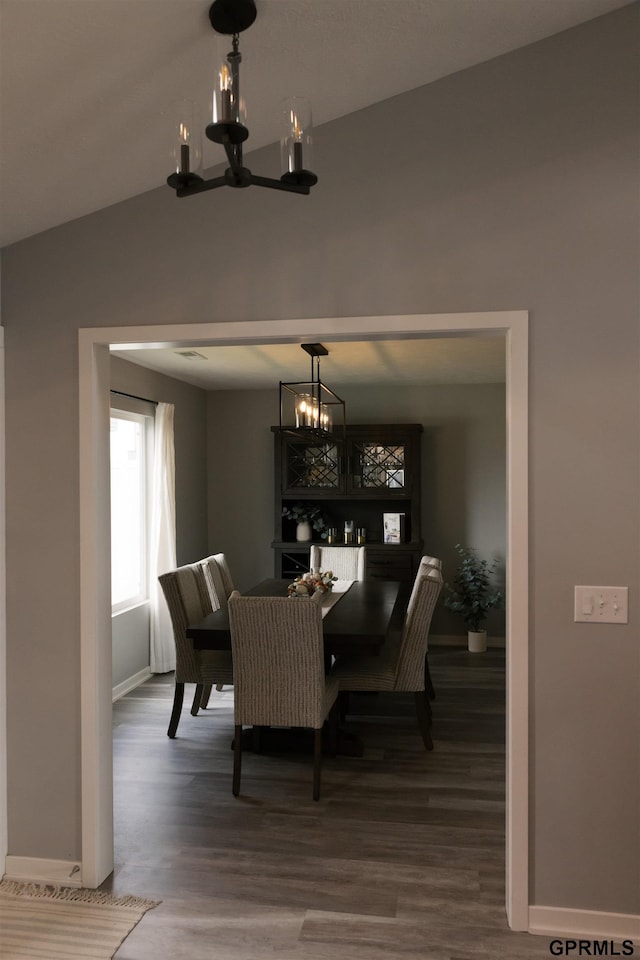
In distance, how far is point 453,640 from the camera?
682 cm

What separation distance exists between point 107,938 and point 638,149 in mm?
3172

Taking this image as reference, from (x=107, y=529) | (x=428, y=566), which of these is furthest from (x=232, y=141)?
(x=428, y=566)

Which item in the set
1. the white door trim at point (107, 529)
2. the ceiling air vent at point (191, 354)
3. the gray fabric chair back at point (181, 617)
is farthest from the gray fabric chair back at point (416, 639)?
the ceiling air vent at point (191, 354)

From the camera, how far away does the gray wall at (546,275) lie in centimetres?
238

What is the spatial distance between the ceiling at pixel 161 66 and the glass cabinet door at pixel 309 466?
4266mm

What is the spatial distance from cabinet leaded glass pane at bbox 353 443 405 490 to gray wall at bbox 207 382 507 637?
1.23 ft

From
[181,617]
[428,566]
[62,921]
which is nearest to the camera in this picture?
[62,921]

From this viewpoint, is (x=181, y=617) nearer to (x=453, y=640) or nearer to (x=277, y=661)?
(x=277, y=661)

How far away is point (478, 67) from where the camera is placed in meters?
2.44

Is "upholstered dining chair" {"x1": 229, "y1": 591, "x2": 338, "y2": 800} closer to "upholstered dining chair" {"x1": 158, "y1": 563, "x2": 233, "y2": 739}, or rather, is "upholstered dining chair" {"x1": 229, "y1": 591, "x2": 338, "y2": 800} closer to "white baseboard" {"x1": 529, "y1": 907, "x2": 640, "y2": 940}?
"upholstered dining chair" {"x1": 158, "y1": 563, "x2": 233, "y2": 739}

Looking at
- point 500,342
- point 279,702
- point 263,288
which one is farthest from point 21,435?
point 500,342

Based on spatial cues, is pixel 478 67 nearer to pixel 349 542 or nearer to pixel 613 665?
pixel 613 665

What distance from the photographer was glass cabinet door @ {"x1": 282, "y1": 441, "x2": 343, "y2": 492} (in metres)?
6.76

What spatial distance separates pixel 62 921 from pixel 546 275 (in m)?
2.80
